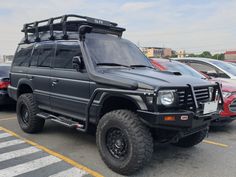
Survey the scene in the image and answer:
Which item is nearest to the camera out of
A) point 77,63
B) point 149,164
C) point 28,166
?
point 28,166

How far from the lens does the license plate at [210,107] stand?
13.4 feet

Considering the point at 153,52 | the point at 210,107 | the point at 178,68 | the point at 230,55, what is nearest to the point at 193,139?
the point at 210,107

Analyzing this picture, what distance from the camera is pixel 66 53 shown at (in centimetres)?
521

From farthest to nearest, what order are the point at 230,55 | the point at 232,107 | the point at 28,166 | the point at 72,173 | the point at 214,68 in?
the point at 230,55
the point at 214,68
the point at 232,107
the point at 28,166
the point at 72,173

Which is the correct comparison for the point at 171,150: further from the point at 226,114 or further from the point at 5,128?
the point at 5,128

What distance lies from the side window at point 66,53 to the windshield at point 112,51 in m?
0.25

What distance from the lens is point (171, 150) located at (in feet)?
17.0

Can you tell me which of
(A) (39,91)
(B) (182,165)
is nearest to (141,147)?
(B) (182,165)

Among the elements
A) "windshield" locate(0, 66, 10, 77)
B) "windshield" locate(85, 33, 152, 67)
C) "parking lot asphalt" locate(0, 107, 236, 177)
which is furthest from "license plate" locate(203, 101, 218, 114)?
"windshield" locate(0, 66, 10, 77)

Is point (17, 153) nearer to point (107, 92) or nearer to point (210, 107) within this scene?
point (107, 92)

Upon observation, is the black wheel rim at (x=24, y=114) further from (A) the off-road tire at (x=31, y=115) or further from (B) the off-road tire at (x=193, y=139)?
(B) the off-road tire at (x=193, y=139)

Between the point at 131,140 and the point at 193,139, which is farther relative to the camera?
the point at 193,139

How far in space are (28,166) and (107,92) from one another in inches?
65.5

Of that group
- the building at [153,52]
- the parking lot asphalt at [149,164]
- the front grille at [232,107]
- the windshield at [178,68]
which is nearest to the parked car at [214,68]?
the windshield at [178,68]
